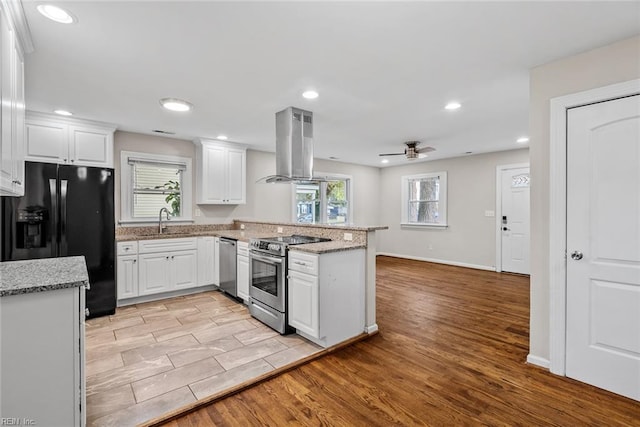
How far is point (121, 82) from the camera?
2.68 meters

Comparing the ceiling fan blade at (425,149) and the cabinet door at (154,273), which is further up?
the ceiling fan blade at (425,149)

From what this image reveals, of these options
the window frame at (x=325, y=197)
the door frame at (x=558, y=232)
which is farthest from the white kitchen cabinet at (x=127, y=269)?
the door frame at (x=558, y=232)

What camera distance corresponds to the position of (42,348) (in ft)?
4.49

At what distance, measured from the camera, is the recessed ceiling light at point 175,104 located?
10.3 feet

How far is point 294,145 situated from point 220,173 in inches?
84.8

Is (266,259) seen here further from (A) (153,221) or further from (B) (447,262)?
(B) (447,262)

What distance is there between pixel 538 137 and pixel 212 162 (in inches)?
171

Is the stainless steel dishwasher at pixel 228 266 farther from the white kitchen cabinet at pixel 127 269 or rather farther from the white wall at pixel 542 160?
the white wall at pixel 542 160

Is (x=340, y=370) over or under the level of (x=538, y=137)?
under

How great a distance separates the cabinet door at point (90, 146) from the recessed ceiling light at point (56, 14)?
2.48 metres

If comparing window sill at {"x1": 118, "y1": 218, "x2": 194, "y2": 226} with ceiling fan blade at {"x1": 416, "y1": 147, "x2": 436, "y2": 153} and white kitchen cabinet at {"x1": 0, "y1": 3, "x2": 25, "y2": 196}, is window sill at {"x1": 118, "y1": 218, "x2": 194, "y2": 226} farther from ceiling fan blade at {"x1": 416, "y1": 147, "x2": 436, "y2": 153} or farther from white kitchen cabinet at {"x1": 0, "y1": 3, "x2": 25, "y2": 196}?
ceiling fan blade at {"x1": 416, "y1": 147, "x2": 436, "y2": 153}

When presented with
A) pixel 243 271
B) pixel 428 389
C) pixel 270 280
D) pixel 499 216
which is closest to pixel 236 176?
pixel 243 271

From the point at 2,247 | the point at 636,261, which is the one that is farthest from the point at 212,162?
the point at 636,261

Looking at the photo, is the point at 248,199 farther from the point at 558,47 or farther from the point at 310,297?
the point at 558,47
